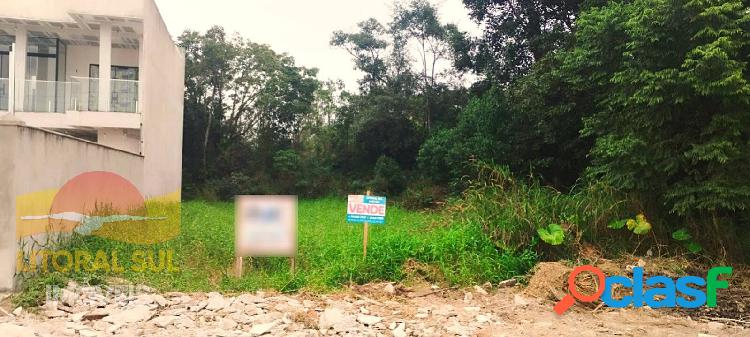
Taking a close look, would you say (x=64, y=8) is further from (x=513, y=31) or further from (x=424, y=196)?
(x=513, y=31)

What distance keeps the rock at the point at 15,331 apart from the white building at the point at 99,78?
158 inches

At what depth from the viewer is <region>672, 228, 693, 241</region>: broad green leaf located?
22.6 ft

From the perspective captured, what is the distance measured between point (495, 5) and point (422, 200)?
23.8 feet

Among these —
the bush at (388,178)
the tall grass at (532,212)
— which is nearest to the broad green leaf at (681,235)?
the tall grass at (532,212)

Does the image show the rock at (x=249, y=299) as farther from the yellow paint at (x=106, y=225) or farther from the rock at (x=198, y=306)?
the yellow paint at (x=106, y=225)

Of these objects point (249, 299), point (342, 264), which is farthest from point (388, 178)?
point (249, 299)

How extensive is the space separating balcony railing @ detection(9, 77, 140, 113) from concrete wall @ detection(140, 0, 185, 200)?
1.40ft

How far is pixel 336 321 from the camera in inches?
179

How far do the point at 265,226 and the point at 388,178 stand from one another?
15277 mm

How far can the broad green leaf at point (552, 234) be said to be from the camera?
21.1 ft

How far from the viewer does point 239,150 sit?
2373 centimetres

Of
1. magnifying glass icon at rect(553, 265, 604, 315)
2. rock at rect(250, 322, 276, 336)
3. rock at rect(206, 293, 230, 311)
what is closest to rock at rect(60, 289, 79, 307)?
rock at rect(206, 293, 230, 311)

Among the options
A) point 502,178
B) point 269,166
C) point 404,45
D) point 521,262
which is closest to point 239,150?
point 269,166

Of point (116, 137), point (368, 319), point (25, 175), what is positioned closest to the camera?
point (368, 319)
